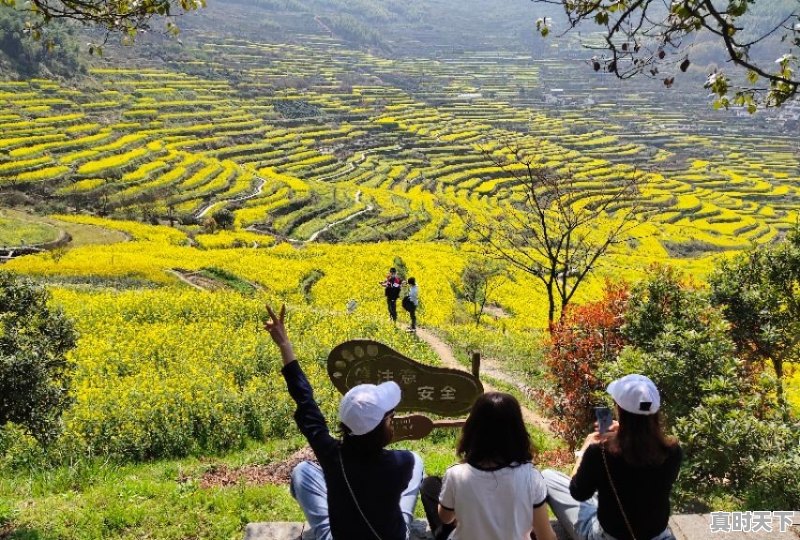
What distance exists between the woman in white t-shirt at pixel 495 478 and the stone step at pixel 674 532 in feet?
4.57

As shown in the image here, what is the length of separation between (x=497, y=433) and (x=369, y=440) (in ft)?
2.17

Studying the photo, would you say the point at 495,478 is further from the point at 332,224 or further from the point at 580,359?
the point at 332,224

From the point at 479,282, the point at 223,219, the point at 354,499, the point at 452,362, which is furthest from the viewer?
the point at 223,219

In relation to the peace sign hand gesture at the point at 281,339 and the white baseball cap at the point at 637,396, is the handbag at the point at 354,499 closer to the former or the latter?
the peace sign hand gesture at the point at 281,339

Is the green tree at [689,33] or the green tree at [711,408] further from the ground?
the green tree at [689,33]

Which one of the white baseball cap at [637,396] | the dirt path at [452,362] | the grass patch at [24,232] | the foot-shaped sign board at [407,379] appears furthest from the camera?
the grass patch at [24,232]

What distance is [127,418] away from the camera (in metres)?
8.05

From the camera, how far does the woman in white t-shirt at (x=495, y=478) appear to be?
322 cm

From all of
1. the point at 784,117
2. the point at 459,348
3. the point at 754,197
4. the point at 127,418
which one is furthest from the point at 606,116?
the point at 127,418

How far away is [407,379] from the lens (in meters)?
5.05

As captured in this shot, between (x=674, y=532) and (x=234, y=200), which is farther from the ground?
(x=674, y=532)

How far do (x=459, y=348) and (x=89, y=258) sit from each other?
661 inches

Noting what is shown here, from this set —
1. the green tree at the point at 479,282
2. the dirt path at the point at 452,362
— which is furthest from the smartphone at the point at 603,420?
the green tree at the point at 479,282

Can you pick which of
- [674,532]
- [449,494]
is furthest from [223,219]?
[449,494]
